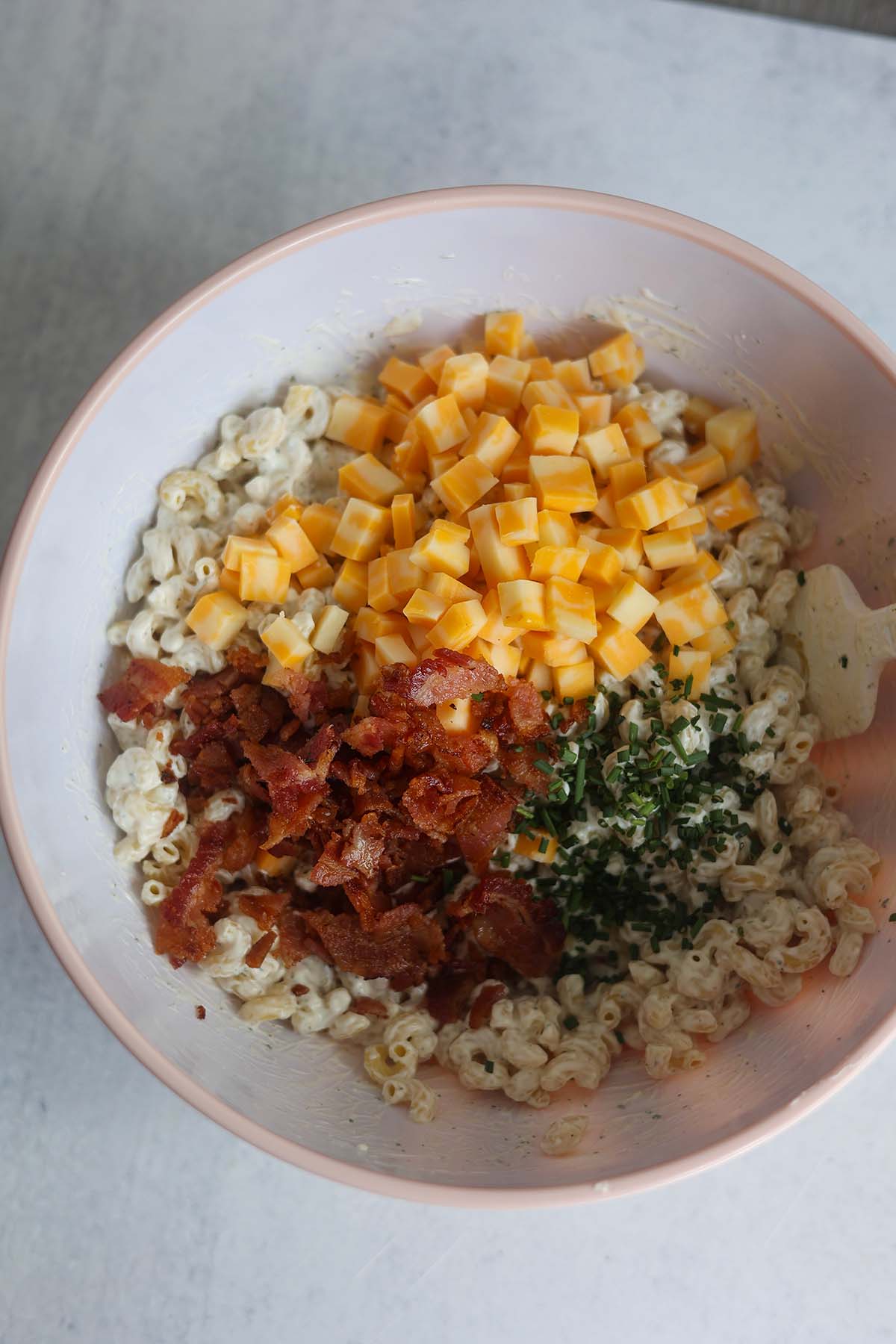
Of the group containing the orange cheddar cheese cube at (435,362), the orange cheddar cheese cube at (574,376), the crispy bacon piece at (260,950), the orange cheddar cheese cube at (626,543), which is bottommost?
the crispy bacon piece at (260,950)

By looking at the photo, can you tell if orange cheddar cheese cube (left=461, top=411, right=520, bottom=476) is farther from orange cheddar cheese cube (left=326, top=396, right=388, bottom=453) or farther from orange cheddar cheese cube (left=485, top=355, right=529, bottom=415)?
orange cheddar cheese cube (left=326, top=396, right=388, bottom=453)

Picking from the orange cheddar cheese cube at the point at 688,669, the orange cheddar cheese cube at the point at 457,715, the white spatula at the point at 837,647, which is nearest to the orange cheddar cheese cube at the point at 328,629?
the orange cheddar cheese cube at the point at 457,715

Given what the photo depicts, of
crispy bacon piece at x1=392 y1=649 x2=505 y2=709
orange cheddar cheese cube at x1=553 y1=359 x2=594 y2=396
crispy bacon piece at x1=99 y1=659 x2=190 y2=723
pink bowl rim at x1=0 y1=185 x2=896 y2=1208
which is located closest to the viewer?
pink bowl rim at x1=0 y1=185 x2=896 y2=1208

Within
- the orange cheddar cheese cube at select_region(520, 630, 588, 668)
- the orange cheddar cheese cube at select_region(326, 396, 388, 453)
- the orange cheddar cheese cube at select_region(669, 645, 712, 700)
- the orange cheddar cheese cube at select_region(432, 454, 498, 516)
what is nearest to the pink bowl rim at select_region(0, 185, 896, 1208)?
the orange cheddar cheese cube at select_region(326, 396, 388, 453)

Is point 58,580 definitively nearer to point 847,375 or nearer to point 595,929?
point 595,929

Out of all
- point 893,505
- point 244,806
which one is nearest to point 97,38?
point 244,806

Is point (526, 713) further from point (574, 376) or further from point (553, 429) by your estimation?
point (574, 376)

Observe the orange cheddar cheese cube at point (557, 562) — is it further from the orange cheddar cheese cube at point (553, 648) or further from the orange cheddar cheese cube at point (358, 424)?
the orange cheddar cheese cube at point (358, 424)
